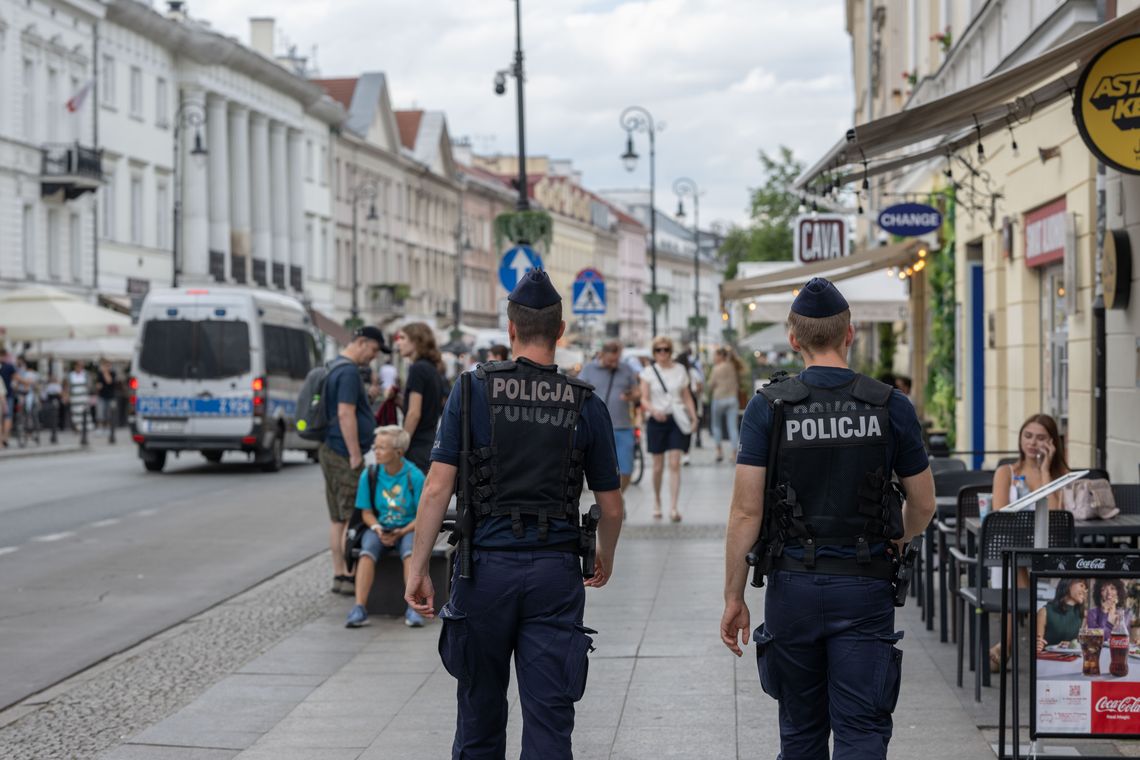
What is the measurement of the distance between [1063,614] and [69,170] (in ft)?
152

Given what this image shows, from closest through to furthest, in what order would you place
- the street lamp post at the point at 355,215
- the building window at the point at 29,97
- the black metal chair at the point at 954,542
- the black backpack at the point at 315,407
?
1. the black metal chair at the point at 954,542
2. the black backpack at the point at 315,407
3. the building window at the point at 29,97
4. the street lamp post at the point at 355,215

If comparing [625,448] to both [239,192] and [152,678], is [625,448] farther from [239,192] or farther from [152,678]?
[239,192]

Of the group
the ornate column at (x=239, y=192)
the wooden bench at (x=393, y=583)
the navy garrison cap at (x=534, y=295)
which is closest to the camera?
the navy garrison cap at (x=534, y=295)

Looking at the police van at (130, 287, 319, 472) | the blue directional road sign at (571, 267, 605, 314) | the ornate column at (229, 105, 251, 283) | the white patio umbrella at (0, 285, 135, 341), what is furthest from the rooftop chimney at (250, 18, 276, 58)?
the blue directional road sign at (571, 267, 605, 314)

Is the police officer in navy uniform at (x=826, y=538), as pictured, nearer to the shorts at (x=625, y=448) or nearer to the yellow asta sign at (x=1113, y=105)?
the yellow asta sign at (x=1113, y=105)

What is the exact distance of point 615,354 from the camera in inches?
763

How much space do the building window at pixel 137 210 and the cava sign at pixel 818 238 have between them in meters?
33.0

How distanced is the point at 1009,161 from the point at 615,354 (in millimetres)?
4592

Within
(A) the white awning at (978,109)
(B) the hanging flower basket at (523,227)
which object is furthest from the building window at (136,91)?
(A) the white awning at (978,109)

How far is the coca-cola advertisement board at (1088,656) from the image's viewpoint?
628 centimetres

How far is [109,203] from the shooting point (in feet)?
179

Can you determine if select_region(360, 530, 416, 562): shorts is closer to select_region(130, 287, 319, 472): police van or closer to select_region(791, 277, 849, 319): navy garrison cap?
select_region(791, 277, 849, 319): navy garrison cap

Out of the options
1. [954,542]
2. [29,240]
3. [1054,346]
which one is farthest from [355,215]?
[954,542]

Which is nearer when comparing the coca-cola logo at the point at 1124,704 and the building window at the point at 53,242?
the coca-cola logo at the point at 1124,704
